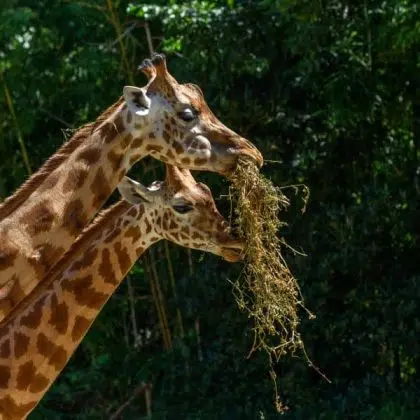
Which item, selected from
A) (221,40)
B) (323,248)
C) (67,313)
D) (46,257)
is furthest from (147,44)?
(46,257)

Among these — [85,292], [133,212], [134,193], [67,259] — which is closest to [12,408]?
[85,292]

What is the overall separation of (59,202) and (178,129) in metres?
0.49

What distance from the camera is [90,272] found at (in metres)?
5.37

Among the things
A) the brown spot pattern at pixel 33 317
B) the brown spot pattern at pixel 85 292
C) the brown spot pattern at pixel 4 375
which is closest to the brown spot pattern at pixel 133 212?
the brown spot pattern at pixel 85 292

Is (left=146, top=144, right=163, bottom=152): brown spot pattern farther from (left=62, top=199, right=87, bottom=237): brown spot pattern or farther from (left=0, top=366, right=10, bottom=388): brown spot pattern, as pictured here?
(left=0, top=366, right=10, bottom=388): brown spot pattern

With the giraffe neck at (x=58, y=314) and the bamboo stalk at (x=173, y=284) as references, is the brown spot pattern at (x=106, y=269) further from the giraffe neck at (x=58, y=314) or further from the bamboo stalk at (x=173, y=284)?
the bamboo stalk at (x=173, y=284)

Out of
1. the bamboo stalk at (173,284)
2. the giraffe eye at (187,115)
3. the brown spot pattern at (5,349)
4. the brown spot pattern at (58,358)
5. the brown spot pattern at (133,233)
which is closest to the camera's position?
the giraffe eye at (187,115)

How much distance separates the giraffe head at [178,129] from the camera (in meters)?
4.74

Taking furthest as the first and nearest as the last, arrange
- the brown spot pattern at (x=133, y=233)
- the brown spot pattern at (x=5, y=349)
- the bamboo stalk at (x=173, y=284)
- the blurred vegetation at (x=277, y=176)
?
1. the bamboo stalk at (x=173, y=284)
2. the blurred vegetation at (x=277, y=176)
3. the brown spot pattern at (x=133, y=233)
4. the brown spot pattern at (x=5, y=349)

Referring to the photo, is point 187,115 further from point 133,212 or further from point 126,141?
point 133,212

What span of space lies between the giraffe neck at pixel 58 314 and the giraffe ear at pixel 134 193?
0.17 m

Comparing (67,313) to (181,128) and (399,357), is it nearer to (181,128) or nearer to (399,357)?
(181,128)

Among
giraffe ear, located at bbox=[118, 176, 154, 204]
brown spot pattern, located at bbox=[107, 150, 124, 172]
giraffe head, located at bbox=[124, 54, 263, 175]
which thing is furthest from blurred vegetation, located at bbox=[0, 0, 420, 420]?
brown spot pattern, located at bbox=[107, 150, 124, 172]

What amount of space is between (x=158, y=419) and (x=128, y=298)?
116cm
